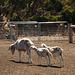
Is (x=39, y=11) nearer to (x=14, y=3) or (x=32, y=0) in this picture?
(x=32, y=0)

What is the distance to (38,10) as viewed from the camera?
43812mm

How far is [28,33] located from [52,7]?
17393mm

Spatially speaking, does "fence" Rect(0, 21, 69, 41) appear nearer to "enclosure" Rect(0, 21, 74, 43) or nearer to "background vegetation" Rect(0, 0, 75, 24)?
"enclosure" Rect(0, 21, 74, 43)

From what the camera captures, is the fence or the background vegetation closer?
the fence

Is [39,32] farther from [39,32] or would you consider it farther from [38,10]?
[38,10]

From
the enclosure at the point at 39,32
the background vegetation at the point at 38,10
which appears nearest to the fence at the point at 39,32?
the enclosure at the point at 39,32

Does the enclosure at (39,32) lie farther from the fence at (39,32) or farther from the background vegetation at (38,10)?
the background vegetation at (38,10)

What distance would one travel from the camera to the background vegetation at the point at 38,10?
124 ft

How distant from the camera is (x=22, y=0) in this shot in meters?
38.1

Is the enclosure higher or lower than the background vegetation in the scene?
lower

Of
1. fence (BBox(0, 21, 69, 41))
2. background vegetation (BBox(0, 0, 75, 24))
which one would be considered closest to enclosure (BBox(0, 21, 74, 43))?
fence (BBox(0, 21, 69, 41))

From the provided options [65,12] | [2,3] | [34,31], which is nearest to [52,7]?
[65,12]

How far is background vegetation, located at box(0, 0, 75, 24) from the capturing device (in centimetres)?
3791

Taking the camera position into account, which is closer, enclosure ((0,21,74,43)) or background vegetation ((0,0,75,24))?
enclosure ((0,21,74,43))
